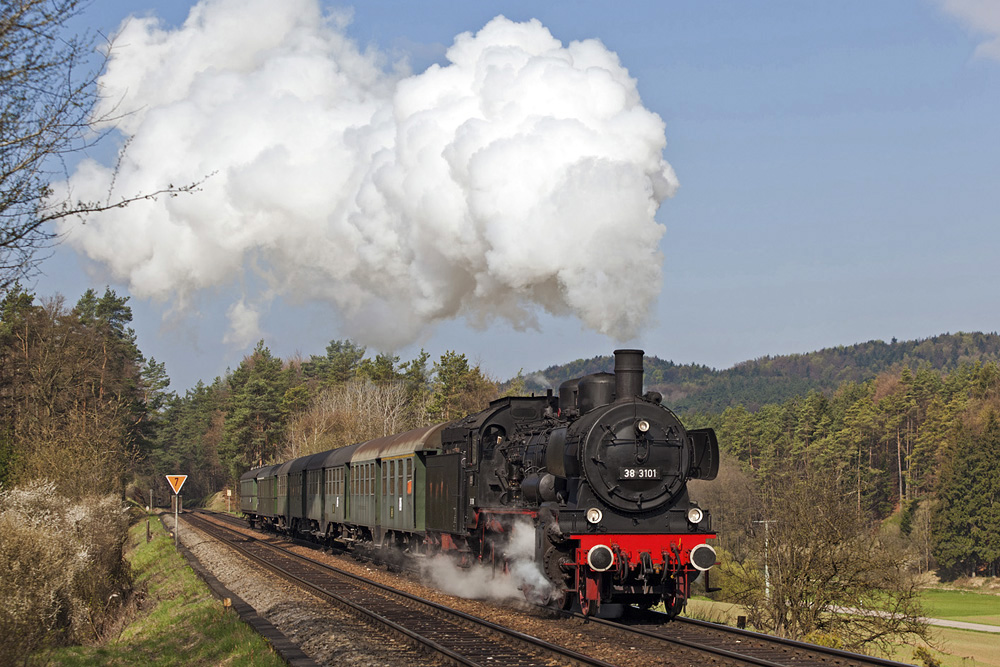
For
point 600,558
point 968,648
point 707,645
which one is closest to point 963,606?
point 968,648

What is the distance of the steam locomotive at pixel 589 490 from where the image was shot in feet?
43.5

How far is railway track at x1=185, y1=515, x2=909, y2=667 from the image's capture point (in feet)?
33.7

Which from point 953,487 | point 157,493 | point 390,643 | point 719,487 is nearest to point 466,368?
point 719,487

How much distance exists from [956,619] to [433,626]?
158 feet

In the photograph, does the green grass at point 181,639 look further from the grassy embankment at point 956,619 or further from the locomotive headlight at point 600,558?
the grassy embankment at point 956,619

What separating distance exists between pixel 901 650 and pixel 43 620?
23.0 meters

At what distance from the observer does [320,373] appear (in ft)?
407

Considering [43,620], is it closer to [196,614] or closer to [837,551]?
[196,614]

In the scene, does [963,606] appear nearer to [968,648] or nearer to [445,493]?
[968,648]

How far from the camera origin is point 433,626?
13.5 meters

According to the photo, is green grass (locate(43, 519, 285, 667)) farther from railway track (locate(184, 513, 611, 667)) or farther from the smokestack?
the smokestack

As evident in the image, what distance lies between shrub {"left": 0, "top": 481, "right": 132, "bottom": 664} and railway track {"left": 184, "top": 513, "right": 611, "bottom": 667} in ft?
13.0

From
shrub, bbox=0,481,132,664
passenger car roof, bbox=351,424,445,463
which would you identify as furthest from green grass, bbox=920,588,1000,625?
shrub, bbox=0,481,132,664

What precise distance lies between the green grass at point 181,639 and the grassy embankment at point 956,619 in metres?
10.1
